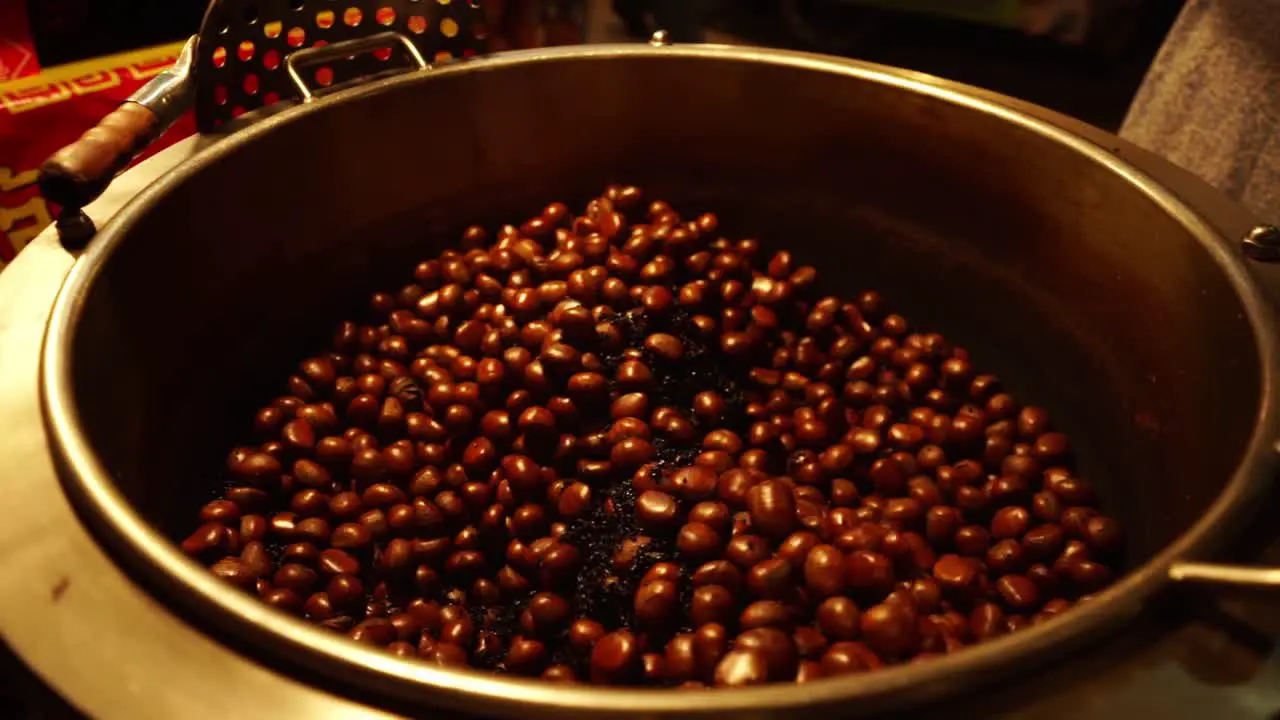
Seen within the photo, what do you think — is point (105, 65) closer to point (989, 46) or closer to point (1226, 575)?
point (1226, 575)

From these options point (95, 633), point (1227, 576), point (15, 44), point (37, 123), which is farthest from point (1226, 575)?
point (15, 44)

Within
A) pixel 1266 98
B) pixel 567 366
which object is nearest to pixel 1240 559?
pixel 567 366

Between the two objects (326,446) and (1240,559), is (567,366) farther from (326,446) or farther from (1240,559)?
(1240,559)

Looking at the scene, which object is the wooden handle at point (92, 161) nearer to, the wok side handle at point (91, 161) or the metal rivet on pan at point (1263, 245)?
the wok side handle at point (91, 161)

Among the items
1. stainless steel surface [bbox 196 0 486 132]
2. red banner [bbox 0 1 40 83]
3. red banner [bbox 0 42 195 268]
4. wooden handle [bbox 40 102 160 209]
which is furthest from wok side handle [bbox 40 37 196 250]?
red banner [bbox 0 1 40 83]

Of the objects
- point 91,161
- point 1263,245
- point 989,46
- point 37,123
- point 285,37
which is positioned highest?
point 989,46
